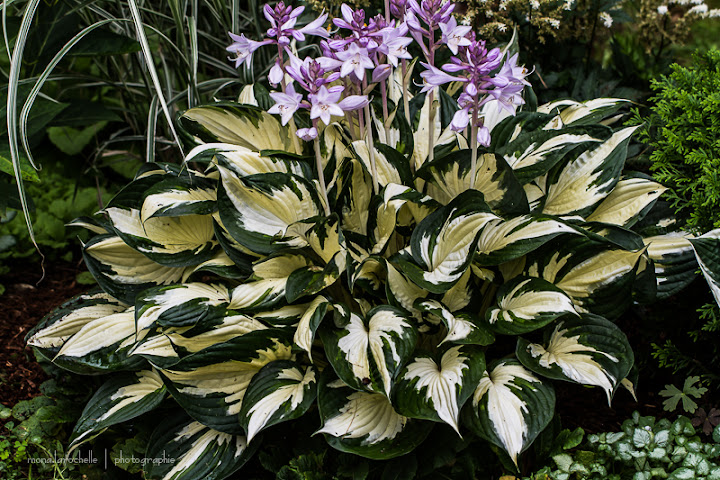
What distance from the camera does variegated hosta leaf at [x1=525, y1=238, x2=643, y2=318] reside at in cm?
178

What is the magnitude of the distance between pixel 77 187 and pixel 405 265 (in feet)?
6.91

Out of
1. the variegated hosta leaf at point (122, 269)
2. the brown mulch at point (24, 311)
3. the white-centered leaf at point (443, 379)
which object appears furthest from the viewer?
the brown mulch at point (24, 311)

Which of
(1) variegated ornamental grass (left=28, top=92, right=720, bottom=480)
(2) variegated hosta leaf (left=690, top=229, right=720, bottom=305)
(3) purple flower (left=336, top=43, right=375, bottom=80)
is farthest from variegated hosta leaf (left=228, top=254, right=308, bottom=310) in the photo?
(2) variegated hosta leaf (left=690, top=229, right=720, bottom=305)

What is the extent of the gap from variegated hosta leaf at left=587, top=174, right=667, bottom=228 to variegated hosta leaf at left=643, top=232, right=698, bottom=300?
0.40 ft

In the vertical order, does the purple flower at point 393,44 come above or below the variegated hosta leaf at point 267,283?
above

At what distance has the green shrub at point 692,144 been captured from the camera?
1.97m

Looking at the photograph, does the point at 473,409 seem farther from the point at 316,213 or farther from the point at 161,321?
the point at 161,321

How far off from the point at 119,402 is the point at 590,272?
4.99ft

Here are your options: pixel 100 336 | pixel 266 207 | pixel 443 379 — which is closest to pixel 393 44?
pixel 266 207

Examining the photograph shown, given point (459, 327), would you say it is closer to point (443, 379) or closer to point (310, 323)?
point (443, 379)

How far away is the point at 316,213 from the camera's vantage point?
6.48 feet

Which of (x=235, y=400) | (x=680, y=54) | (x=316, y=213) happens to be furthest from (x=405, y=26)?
(x=680, y=54)

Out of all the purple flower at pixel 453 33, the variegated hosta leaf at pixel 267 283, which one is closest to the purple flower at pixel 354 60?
the purple flower at pixel 453 33

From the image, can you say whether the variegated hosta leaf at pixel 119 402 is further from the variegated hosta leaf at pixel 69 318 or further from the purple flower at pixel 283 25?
the purple flower at pixel 283 25
